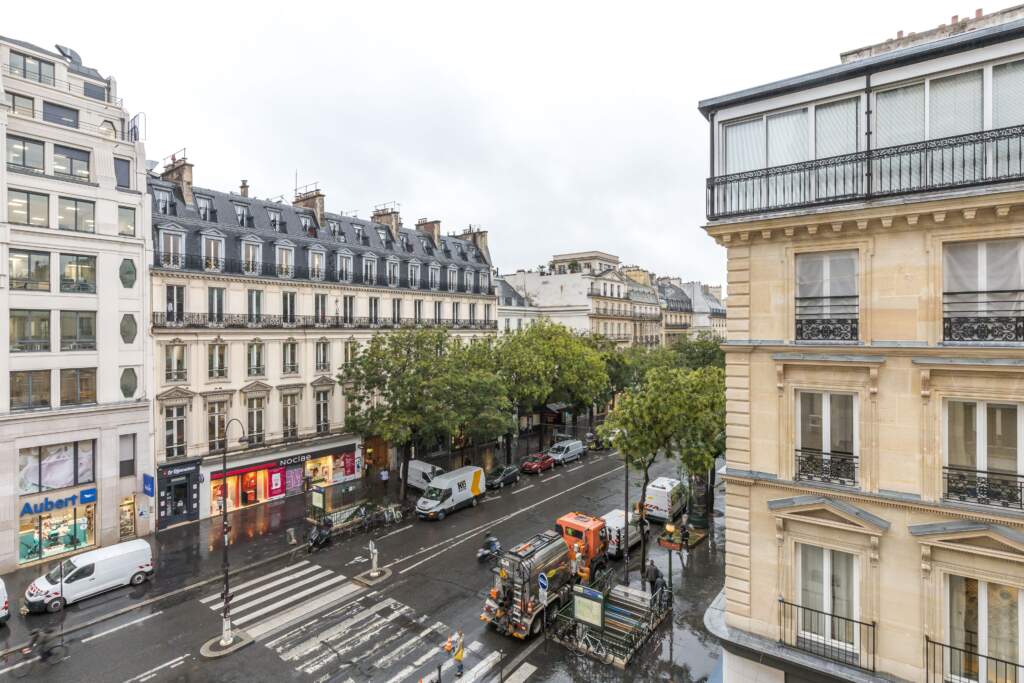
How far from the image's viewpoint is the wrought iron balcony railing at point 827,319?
10.6 metres

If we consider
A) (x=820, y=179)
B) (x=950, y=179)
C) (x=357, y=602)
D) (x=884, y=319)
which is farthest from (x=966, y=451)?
(x=357, y=602)

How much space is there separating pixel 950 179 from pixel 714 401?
50.9ft

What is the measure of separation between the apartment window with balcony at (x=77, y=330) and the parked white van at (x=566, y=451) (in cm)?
2830

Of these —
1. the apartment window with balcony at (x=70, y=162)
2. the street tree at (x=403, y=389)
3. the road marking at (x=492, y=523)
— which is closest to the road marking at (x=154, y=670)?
the road marking at (x=492, y=523)

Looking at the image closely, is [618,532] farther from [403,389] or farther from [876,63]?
[876,63]

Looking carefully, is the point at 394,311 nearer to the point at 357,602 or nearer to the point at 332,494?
the point at 332,494

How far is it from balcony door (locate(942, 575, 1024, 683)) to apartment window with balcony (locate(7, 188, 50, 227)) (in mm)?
33299

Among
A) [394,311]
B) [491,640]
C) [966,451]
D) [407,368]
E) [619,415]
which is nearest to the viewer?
[966,451]

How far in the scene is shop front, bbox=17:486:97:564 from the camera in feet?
79.7

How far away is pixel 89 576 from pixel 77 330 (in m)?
11.3

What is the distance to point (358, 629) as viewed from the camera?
18.9m

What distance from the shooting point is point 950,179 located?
31.9 ft

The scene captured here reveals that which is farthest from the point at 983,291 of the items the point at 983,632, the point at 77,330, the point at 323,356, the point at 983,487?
the point at 323,356

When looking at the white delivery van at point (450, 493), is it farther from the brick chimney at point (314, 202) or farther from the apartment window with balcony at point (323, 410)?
the brick chimney at point (314, 202)
